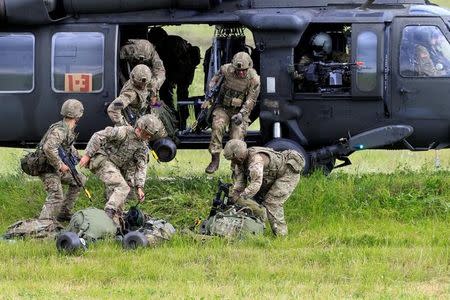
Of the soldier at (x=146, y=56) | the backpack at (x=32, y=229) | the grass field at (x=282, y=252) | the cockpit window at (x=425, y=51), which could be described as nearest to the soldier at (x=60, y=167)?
the backpack at (x=32, y=229)

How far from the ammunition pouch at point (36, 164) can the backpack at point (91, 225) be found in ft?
3.60

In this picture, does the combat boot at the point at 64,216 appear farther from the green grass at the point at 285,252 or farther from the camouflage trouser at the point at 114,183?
the camouflage trouser at the point at 114,183

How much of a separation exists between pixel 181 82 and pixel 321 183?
291cm

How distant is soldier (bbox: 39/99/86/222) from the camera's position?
610 inches

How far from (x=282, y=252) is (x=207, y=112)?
330 cm

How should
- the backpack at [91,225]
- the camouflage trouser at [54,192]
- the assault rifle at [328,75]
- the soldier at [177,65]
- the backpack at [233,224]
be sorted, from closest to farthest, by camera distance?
the backpack at [91,225], the backpack at [233,224], the camouflage trouser at [54,192], the assault rifle at [328,75], the soldier at [177,65]

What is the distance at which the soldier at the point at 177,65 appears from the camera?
1848cm

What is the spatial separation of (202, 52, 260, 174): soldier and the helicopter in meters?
0.39

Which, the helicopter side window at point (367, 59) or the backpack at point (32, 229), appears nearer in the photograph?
the backpack at point (32, 229)

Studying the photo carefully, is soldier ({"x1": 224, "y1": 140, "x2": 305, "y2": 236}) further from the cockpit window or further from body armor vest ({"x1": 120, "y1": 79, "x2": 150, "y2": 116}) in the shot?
the cockpit window

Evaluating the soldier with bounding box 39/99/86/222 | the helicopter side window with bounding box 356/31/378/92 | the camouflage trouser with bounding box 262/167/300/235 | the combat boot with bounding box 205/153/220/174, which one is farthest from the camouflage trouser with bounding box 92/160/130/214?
the helicopter side window with bounding box 356/31/378/92

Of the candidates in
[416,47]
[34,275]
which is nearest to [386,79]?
[416,47]

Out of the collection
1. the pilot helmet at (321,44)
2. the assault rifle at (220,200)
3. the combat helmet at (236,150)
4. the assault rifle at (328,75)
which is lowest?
the assault rifle at (220,200)

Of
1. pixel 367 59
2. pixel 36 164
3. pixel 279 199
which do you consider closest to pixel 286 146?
pixel 367 59
